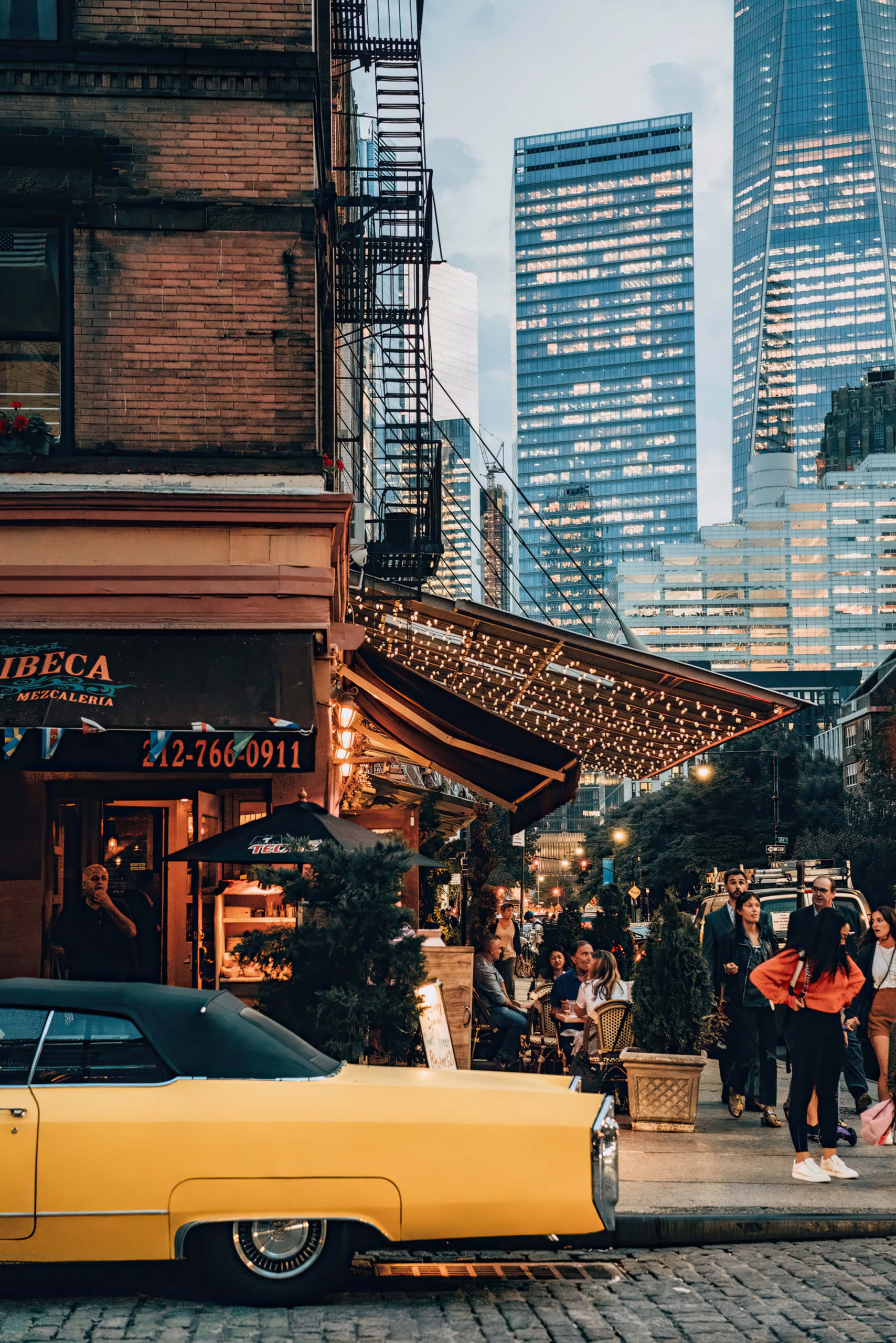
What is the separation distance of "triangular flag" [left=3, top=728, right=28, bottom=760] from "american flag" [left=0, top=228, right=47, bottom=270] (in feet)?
14.9

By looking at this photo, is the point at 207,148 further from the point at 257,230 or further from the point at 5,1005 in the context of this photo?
the point at 5,1005

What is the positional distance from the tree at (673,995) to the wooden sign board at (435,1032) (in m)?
1.61

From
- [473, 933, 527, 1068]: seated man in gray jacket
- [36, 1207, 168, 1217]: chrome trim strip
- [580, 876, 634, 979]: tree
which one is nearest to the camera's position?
[36, 1207, 168, 1217]: chrome trim strip

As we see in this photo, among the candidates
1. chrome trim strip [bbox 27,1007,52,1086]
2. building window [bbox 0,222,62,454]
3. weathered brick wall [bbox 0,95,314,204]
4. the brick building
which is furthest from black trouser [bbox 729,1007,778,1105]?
weathered brick wall [bbox 0,95,314,204]

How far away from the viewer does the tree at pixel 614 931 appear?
778 inches

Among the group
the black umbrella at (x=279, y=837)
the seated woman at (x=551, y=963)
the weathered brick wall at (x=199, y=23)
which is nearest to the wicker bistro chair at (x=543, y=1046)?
the black umbrella at (x=279, y=837)

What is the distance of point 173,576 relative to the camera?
11.4 metres

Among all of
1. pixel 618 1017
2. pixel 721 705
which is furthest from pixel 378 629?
pixel 618 1017

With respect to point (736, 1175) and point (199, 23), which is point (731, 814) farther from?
point (736, 1175)

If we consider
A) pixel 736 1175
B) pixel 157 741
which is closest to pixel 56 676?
pixel 157 741

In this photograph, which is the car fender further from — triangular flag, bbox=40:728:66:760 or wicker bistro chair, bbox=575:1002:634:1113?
wicker bistro chair, bbox=575:1002:634:1113

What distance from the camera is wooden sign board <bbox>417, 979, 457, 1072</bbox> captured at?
966cm

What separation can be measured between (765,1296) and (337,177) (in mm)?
17910

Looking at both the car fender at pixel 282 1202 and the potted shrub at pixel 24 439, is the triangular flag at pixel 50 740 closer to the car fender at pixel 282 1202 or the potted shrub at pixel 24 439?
the potted shrub at pixel 24 439
